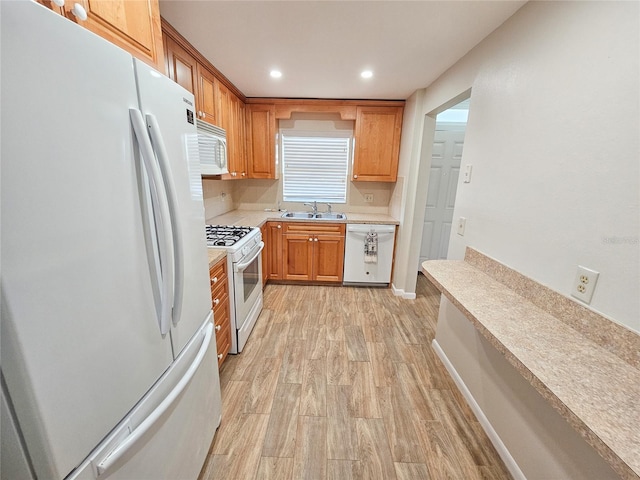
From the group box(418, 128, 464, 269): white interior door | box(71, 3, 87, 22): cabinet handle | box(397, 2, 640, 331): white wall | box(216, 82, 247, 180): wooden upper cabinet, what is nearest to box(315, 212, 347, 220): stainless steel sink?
box(216, 82, 247, 180): wooden upper cabinet

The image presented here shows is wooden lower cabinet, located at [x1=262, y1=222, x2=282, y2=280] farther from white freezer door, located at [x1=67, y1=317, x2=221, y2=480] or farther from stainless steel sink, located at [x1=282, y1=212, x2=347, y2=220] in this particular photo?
white freezer door, located at [x1=67, y1=317, x2=221, y2=480]

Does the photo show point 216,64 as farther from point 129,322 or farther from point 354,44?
point 129,322

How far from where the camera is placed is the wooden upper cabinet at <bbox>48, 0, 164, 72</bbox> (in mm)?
920

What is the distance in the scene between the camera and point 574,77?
1.08 m

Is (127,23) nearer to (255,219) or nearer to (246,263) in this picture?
(246,263)

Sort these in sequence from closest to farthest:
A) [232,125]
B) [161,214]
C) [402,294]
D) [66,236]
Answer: [66,236] → [161,214] → [232,125] → [402,294]

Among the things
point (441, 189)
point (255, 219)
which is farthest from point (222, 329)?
point (441, 189)

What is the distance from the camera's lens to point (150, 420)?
0.80 metres

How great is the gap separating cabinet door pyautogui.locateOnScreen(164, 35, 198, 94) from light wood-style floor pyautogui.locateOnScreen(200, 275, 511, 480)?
206 cm

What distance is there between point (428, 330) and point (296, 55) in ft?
8.56

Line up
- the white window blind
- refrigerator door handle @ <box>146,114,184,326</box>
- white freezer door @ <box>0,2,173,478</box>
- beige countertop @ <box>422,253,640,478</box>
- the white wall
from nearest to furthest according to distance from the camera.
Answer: white freezer door @ <box>0,2,173,478</box> < beige countertop @ <box>422,253,640,478</box> < refrigerator door handle @ <box>146,114,184,326</box> < the white wall < the white window blind

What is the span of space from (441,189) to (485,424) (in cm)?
279

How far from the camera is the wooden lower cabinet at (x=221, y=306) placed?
1674 mm

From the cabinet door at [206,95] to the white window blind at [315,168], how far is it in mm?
1344
